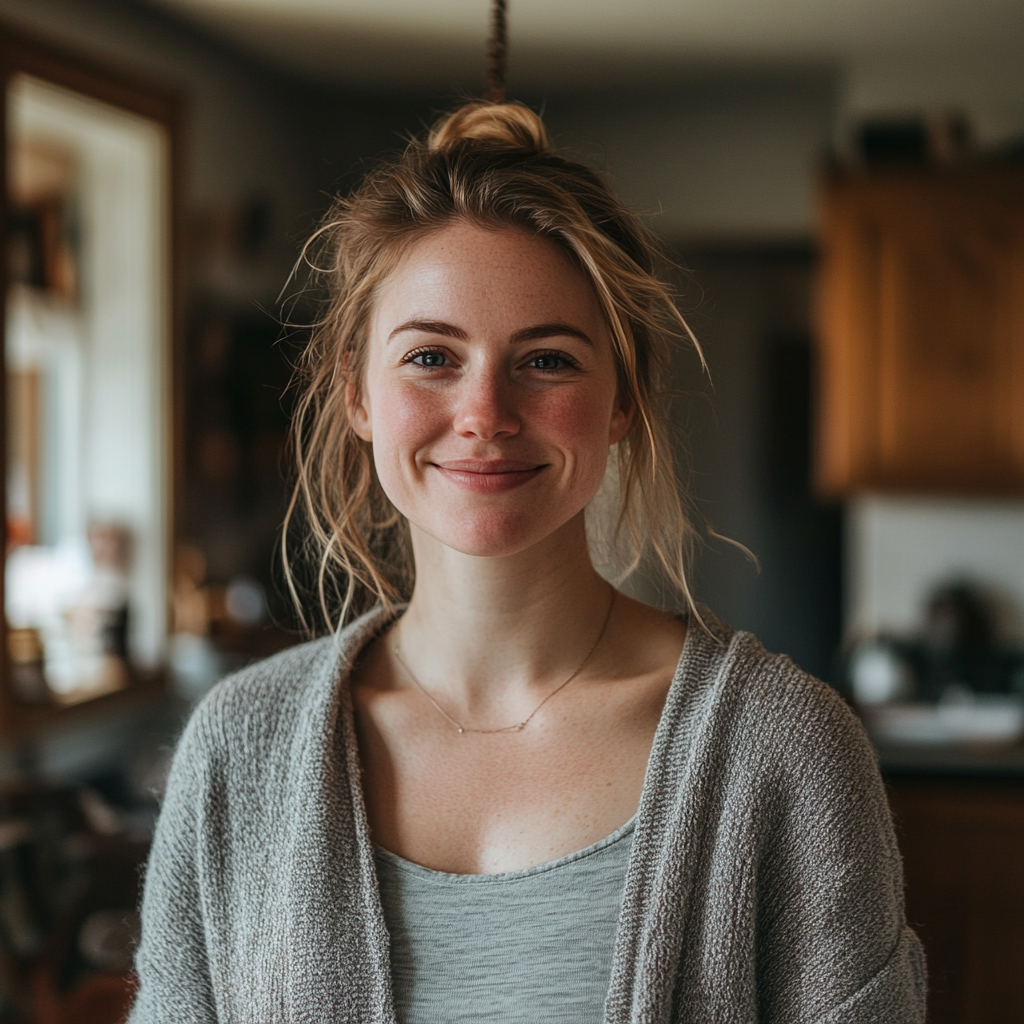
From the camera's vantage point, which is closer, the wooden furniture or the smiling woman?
the smiling woman

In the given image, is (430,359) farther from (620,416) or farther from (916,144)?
(916,144)

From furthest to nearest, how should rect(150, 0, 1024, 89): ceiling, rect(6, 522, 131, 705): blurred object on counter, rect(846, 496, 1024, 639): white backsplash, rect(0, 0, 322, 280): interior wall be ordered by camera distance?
rect(846, 496, 1024, 639): white backsplash, rect(150, 0, 1024, 89): ceiling, rect(6, 522, 131, 705): blurred object on counter, rect(0, 0, 322, 280): interior wall

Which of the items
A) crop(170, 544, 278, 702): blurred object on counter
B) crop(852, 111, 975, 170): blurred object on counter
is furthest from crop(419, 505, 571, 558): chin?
crop(852, 111, 975, 170): blurred object on counter

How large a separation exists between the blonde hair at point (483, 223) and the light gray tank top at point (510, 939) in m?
0.28

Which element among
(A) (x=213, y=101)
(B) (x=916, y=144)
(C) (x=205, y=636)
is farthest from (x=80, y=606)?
(B) (x=916, y=144)

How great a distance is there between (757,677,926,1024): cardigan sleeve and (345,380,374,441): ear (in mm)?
489

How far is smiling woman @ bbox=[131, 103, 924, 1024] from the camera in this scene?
40.1 inches

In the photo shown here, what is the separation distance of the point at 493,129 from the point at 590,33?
2928mm

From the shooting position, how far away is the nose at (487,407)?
100cm

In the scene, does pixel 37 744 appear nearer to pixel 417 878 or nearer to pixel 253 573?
pixel 253 573

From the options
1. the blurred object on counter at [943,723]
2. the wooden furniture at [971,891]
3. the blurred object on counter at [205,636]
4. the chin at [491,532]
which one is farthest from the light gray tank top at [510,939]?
the blurred object on counter at [205,636]

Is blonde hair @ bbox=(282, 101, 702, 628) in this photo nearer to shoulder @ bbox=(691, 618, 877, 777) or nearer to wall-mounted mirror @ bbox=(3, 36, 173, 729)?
shoulder @ bbox=(691, 618, 877, 777)

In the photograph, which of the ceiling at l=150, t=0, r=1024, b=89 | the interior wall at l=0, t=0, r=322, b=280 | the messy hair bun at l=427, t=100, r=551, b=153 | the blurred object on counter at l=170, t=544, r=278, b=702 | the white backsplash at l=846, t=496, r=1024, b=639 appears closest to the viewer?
the messy hair bun at l=427, t=100, r=551, b=153

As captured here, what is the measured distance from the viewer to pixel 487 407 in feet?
3.29
